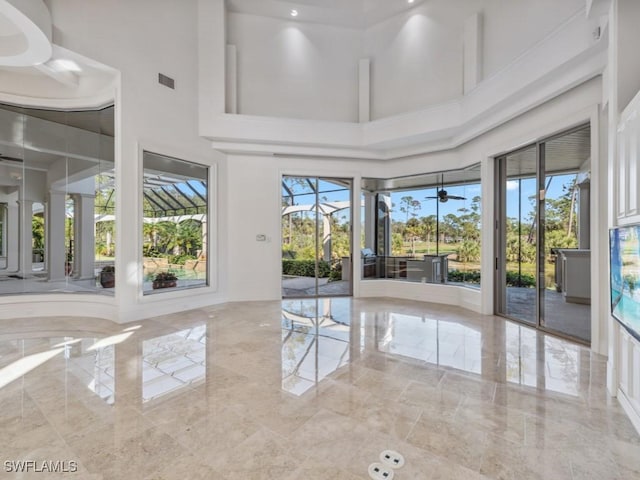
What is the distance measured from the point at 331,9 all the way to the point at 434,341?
286 inches

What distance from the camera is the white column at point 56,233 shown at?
577 centimetres

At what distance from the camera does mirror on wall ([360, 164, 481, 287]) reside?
21.2 feet

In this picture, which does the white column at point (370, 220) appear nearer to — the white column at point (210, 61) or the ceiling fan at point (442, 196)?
the ceiling fan at point (442, 196)

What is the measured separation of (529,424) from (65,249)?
24.0 ft

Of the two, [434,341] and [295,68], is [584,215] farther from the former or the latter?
[295,68]

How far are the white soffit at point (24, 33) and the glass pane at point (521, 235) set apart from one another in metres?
6.98

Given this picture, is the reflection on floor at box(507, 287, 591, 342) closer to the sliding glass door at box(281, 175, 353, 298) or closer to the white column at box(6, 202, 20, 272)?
the sliding glass door at box(281, 175, 353, 298)

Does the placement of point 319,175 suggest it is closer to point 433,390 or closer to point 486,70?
point 486,70

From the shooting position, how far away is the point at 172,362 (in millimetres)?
3498

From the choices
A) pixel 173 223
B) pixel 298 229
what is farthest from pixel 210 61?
pixel 298 229

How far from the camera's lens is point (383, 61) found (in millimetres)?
7355

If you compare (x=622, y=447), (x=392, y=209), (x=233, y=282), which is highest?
(x=392, y=209)

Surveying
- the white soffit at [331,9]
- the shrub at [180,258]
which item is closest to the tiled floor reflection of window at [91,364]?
the shrub at [180,258]

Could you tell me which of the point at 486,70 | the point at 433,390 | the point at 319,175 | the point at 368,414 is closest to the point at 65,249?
the point at 319,175
